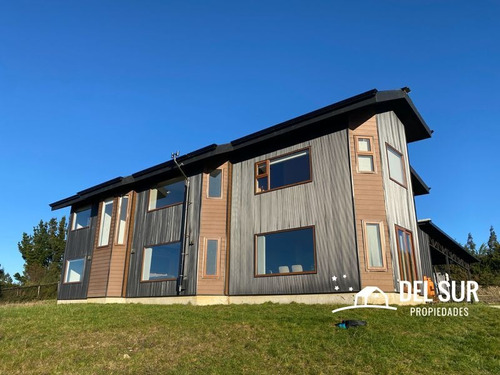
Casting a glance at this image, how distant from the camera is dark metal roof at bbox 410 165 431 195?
17.7m

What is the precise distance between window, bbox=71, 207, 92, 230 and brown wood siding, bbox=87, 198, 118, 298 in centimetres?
211

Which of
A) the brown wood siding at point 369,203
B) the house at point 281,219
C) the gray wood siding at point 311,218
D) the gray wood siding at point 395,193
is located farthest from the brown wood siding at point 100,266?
the gray wood siding at point 395,193

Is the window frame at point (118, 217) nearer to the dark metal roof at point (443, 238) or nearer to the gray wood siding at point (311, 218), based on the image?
the gray wood siding at point (311, 218)

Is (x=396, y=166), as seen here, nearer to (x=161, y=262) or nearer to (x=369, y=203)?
(x=369, y=203)

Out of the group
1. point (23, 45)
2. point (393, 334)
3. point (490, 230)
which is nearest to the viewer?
point (393, 334)

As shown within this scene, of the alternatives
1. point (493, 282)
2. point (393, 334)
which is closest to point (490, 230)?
point (493, 282)

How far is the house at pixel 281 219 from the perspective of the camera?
39.8 feet

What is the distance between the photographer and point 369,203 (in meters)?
12.2

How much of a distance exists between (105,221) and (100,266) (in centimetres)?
250

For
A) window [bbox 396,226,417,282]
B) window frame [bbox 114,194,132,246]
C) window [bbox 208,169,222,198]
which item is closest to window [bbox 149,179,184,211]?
window frame [bbox 114,194,132,246]

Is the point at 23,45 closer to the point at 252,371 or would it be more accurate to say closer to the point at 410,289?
the point at 252,371

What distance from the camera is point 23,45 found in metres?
16.5

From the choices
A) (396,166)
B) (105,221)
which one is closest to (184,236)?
(105,221)

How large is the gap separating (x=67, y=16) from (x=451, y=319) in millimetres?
17666
